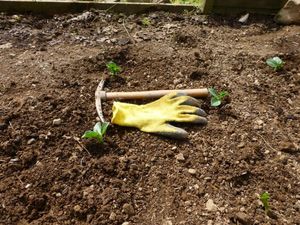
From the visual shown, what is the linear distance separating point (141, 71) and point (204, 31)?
96 centimetres

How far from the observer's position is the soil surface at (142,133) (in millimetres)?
2162

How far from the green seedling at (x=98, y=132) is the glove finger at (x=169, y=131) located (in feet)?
1.06

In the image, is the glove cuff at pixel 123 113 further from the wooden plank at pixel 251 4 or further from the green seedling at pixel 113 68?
the wooden plank at pixel 251 4

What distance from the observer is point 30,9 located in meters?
3.78

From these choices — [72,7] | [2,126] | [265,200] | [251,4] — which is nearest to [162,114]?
[265,200]

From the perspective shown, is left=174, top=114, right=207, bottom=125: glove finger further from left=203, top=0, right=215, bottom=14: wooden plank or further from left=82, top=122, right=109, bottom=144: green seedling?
left=203, top=0, right=215, bottom=14: wooden plank

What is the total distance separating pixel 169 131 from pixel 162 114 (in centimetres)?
18

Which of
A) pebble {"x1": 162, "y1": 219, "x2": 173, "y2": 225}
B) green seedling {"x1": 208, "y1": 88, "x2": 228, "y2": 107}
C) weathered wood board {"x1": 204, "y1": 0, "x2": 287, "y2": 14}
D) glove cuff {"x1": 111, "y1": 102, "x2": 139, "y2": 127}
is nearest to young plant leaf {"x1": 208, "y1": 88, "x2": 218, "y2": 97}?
green seedling {"x1": 208, "y1": 88, "x2": 228, "y2": 107}

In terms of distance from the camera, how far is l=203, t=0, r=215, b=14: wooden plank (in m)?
3.80

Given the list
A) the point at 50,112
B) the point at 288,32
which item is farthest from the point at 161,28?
the point at 50,112

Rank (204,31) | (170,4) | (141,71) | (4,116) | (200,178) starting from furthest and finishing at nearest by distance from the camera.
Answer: (170,4) < (204,31) < (141,71) < (4,116) < (200,178)

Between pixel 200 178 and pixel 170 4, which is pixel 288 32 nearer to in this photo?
pixel 170 4

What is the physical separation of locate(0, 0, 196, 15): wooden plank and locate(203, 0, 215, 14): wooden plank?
13 centimetres

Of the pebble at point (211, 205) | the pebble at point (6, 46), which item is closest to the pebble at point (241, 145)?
the pebble at point (211, 205)
